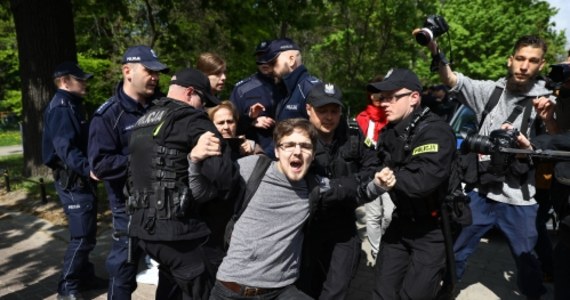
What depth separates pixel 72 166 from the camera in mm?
3959

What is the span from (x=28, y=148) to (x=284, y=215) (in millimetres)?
8387

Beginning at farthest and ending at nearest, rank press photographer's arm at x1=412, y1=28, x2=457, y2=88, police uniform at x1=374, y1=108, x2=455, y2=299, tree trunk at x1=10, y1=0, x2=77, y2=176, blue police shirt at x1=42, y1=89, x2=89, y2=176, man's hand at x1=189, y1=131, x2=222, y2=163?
tree trunk at x1=10, y1=0, x2=77, y2=176 → blue police shirt at x1=42, y1=89, x2=89, y2=176 → press photographer's arm at x1=412, y1=28, x2=457, y2=88 → police uniform at x1=374, y1=108, x2=455, y2=299 → man's hand at x1=189, y1=131, x2=222, y2=163

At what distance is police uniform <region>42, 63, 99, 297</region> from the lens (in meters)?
4.02

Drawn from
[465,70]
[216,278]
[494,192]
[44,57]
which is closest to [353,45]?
[465,70]

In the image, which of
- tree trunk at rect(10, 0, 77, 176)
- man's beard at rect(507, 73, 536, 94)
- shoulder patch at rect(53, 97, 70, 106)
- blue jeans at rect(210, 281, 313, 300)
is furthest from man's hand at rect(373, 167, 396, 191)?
tree trunk at rect(10, 0, 77, 176)

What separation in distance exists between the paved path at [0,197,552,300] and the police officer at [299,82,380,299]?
1170 mm

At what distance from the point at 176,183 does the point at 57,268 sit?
3.25 m

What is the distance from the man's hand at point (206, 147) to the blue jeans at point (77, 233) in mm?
2120

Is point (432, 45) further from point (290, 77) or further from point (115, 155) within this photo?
point (115, 155)

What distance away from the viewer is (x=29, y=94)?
871 centimetres

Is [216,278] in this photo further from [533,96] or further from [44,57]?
[44,57]

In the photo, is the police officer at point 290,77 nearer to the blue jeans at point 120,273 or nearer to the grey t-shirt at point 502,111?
the grey t-shirt at point 502,111

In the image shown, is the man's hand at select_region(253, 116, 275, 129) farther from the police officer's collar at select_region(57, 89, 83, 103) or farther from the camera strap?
the camera strap

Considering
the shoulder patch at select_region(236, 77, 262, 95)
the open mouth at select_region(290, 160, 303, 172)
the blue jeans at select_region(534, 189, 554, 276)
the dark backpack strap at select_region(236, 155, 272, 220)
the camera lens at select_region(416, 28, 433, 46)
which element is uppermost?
the camera lens at select_region(416, 28, 433, 46)
